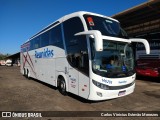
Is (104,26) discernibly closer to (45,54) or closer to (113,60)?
(113,60)

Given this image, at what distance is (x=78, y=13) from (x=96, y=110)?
149 inches

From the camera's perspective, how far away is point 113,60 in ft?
23.2

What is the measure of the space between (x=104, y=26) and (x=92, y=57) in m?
1.59

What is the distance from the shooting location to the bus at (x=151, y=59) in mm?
13555

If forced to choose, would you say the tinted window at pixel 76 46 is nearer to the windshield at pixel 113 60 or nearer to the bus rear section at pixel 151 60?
the windshield at pixel 113 60

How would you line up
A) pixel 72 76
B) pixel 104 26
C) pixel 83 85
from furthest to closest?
pixel 72 76
pixel 104 26
pixel 83 85

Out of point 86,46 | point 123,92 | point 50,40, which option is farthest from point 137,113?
point 50,40

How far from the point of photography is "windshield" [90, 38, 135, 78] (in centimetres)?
667

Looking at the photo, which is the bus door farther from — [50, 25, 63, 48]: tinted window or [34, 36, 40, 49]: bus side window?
[34, 36, 40, 49]: bus side window

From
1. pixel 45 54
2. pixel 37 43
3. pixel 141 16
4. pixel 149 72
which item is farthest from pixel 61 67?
pixel 141 16

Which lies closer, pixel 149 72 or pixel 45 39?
pixel 45 39

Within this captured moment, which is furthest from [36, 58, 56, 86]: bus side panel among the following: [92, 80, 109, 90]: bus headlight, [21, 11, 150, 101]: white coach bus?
[92, 80, 109, 90]: bus headlight

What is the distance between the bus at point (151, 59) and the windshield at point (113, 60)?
655 cm

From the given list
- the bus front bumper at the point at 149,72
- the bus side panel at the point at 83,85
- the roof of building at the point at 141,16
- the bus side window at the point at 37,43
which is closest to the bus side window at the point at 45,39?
the bus side window at the point at 37,43
